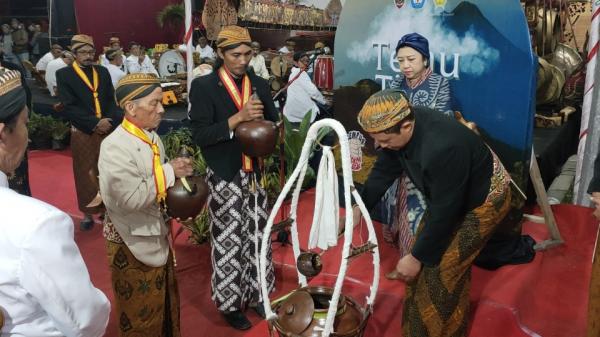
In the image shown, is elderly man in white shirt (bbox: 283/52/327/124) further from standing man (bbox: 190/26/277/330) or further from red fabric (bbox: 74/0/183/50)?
red fabric (bbox: 74/0/183/50)

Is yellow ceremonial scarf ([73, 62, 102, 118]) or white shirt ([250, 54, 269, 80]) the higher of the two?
yellow ceremonial scarf ([73, 62, 102, 118])

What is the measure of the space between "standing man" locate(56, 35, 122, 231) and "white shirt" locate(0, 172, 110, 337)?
2.95m

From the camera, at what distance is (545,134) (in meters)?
5.57

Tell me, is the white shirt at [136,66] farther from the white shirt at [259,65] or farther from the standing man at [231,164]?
the standing man at [231,164]

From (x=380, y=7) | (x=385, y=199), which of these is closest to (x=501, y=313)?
(x=385, y=199)

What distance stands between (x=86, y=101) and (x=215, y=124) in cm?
189

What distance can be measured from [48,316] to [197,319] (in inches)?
76.4

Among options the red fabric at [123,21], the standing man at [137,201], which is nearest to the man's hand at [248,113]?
the standing man at [137,201]

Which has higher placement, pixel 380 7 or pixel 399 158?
pixel 380 7

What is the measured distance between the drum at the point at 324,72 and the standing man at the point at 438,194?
13.9 feet

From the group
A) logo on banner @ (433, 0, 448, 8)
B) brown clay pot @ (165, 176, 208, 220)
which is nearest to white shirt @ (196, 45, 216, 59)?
logo on banner @ (433, 0, 448, 8)

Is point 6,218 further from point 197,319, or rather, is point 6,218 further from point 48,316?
point 197,319

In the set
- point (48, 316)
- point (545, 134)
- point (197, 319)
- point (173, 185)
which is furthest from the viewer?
point (545, 134)

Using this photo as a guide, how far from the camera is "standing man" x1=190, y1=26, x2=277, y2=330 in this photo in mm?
2816
